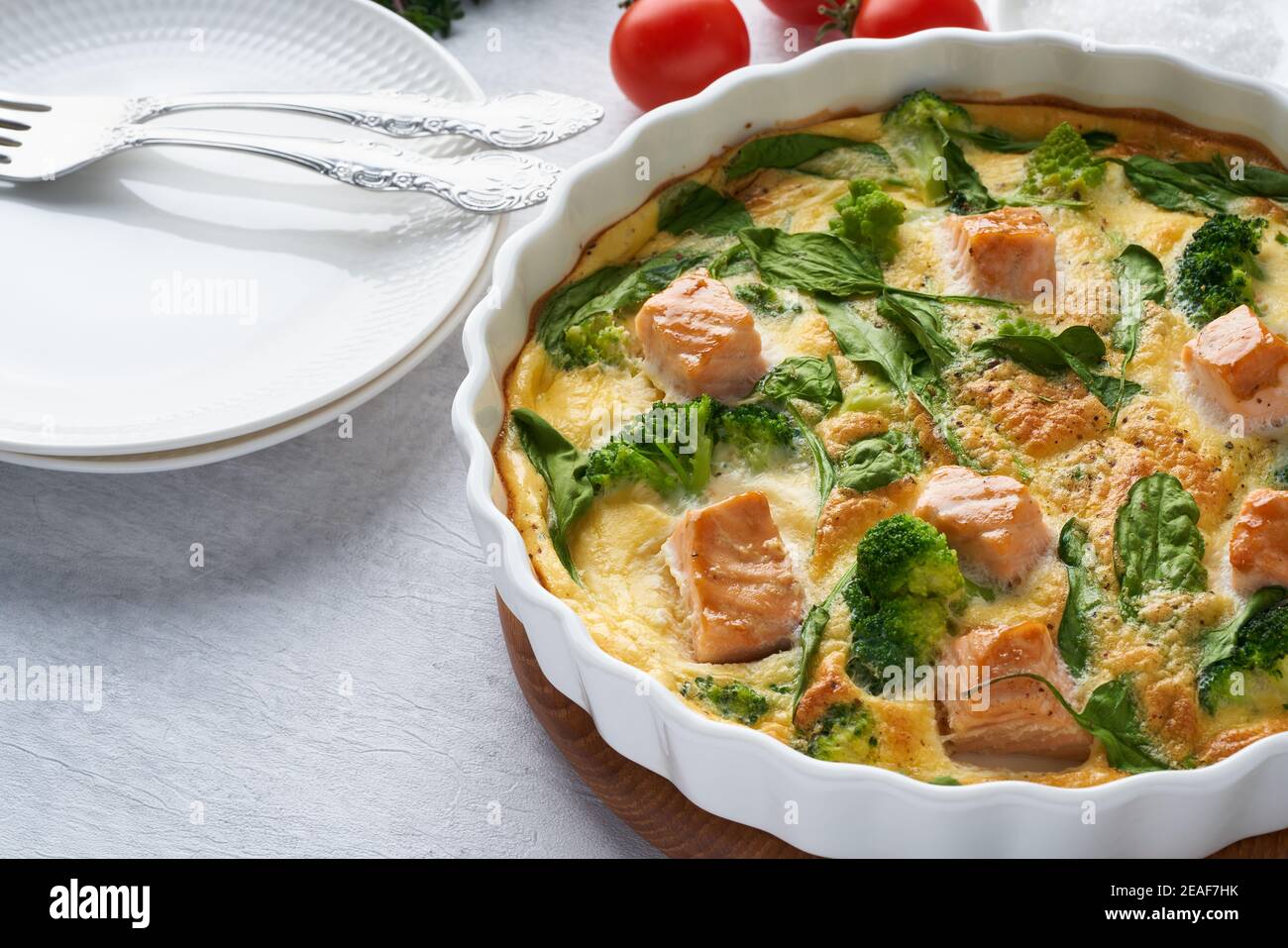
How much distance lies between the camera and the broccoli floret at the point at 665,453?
3.02 metres

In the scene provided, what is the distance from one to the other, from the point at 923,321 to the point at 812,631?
863mm

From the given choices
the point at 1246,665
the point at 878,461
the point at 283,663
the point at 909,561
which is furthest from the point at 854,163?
the point at 283,663

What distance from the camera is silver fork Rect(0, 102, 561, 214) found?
154 inches

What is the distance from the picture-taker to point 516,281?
130 inches

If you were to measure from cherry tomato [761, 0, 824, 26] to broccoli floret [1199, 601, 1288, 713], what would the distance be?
273 cm

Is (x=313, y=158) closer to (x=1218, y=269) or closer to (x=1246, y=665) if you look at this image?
(x=1218, y=269)

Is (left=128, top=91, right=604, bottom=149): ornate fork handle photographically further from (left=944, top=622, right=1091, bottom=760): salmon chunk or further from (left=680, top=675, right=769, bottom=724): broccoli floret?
(left=944, top=622, right=1091, bottom=760): salmon chunk

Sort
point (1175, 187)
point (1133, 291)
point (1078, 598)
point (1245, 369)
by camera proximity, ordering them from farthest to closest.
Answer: point (1175, 187) → point (1133, 291) → point (1245, 369) → point (1078, 598)

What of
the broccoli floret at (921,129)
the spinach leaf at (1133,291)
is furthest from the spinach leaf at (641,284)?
the spinach leaf at (1133,291)

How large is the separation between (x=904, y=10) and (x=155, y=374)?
2.46 metres

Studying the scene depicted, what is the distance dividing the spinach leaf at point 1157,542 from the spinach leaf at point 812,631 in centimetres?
55

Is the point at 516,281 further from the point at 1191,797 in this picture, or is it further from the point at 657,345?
the point at 1191,797

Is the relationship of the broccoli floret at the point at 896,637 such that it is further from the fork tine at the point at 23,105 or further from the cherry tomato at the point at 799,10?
the fork tine at the point at 23,105

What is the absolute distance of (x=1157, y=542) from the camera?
114 inches
